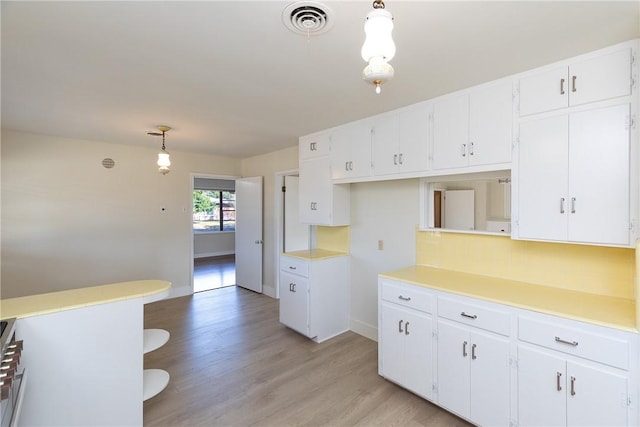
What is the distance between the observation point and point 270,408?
7.54 feet

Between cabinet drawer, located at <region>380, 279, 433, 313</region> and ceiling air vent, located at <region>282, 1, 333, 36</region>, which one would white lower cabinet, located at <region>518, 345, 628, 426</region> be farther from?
ceiling air vent, located at <region>282, 1, 333, 36</region>

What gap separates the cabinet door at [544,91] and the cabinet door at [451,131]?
381 mm

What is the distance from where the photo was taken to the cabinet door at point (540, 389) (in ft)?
5.60

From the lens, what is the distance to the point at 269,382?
262 centimetres

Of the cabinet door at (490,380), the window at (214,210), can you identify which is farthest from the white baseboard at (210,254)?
the cabinet door at (490,380)

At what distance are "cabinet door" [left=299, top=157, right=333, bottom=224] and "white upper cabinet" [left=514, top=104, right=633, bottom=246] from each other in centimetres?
195

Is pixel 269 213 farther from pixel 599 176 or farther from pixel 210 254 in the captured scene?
pixel 210 254

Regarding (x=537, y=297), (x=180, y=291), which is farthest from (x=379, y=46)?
(x=180, y=291)

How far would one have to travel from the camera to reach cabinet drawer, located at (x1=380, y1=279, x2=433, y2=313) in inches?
91.0

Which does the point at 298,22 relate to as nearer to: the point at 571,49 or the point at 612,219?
the point at 571,49

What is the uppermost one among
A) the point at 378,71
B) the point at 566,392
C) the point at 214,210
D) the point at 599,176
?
the point at 378,71

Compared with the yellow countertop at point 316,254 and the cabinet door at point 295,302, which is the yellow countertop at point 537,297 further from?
the cabinet door at point 295,302

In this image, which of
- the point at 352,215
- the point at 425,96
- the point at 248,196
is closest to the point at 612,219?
the point at 425,96

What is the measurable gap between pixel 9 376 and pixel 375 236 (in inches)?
118
